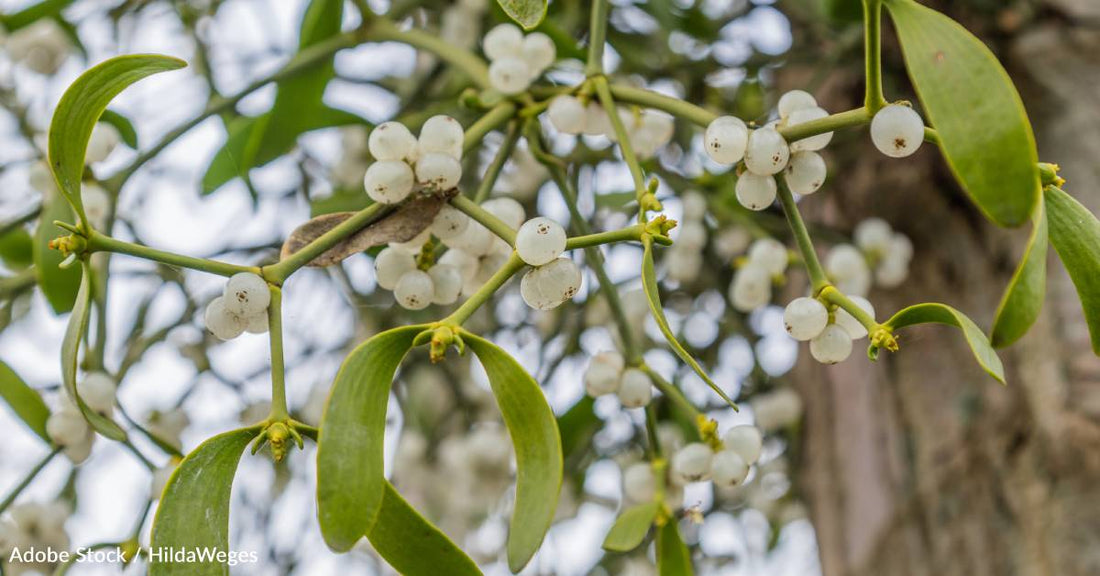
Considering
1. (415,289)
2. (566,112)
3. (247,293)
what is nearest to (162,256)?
(247,293)

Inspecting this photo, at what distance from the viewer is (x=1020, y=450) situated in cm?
89

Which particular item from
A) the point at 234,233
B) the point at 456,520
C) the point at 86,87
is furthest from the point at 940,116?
the point at 456,520

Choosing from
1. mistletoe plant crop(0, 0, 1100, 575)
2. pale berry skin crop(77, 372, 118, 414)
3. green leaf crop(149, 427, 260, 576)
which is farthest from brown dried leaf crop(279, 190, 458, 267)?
pale berry skin crop(77, 372, 118, 414)

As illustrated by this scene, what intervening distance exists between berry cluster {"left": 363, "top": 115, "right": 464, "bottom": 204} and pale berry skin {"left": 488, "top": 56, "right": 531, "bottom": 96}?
0.10 metres

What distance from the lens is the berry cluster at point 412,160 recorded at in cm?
48

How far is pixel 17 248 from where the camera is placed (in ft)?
2.61

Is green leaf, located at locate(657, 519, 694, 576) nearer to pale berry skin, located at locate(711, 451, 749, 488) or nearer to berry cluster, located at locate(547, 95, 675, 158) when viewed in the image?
pale berry skin, located at locate(711, 451, 749, 488)

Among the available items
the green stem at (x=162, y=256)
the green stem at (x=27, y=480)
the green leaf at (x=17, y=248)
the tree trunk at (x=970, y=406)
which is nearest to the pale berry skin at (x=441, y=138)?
the green stem at (x=162, y=256)

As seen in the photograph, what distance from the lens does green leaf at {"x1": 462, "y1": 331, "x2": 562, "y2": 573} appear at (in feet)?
1.35

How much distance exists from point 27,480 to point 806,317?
1.54ft

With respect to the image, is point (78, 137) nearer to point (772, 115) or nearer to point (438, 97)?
point (438, 97)

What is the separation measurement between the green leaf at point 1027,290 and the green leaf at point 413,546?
233mm

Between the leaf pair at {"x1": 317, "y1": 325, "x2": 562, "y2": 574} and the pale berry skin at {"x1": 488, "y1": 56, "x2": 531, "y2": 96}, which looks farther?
the pale berry skin at {"x1": 488, "y1": 56, "x2": 531, "y2": 96}

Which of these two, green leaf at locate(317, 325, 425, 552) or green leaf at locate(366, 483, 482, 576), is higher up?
green leaf at locate(317, 325, 425, 552)
